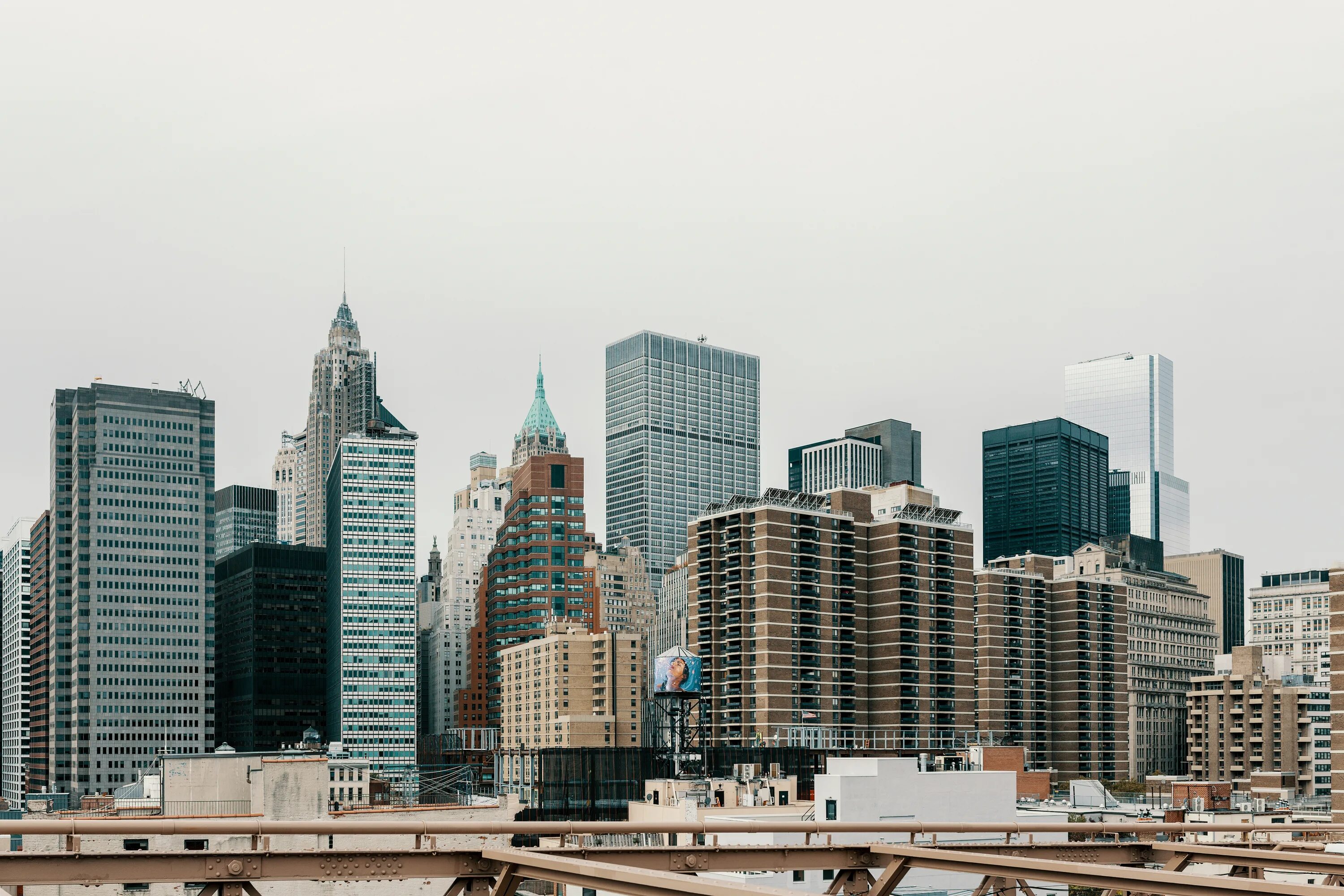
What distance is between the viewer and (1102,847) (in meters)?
20.0

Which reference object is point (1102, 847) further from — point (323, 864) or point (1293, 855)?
point (323, 864)

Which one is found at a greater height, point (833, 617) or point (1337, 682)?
point (833, 617)

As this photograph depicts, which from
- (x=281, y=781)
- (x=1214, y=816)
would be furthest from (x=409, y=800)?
(x=1214, y=816)

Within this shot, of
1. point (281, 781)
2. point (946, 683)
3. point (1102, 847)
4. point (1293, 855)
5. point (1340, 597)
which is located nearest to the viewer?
point (1293, 855)

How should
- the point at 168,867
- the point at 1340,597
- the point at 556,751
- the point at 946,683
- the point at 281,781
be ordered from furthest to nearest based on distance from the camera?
the point at 946,683
the point at 556,751
the point at 1340,597
the point at 281,781
the point at 168,867

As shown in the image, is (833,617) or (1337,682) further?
(833,617)

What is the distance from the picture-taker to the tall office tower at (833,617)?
165500 mm

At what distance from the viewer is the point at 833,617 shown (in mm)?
170375

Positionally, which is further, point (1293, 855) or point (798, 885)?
point (798, 885)

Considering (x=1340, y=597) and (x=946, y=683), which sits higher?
(x=1340, y=597)

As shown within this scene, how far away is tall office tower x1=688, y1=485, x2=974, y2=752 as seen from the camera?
166 metres

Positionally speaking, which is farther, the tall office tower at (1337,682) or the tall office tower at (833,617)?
the tall office tower at (833,617)

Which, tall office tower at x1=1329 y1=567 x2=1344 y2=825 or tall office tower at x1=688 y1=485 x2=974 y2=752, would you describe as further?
tall office tower at x1=688 y1=485 x2=974 y2=752

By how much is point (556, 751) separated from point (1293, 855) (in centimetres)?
11091
